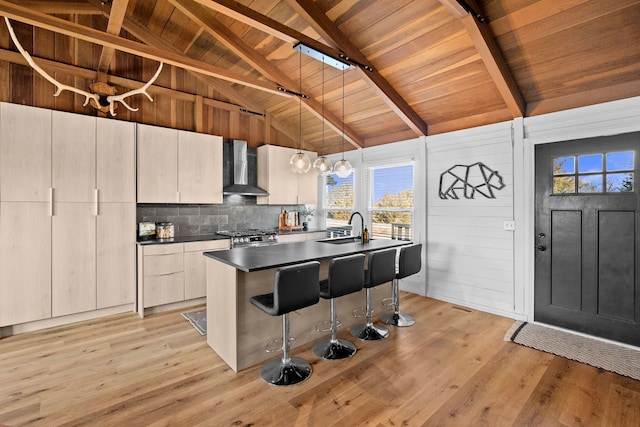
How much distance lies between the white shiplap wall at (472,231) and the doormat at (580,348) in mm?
490

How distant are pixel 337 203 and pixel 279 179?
Result: 4.28 ft

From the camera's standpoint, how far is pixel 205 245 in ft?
14.0

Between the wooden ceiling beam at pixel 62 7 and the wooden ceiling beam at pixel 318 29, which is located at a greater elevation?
the wooden ceiling beam at pixel 62 7

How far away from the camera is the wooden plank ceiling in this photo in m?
2.77

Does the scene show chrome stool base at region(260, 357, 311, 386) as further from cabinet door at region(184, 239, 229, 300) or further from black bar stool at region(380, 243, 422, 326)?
cabinet door at region(184, 239, 229, 300)

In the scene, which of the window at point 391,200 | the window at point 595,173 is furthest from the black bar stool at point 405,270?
the window at point 595,173

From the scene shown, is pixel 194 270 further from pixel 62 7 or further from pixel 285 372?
pixel 62 7

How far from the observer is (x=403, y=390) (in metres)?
2.33

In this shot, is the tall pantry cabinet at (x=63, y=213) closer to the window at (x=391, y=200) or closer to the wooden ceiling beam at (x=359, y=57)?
the wooden ceiling beam at (x=359, y=57)

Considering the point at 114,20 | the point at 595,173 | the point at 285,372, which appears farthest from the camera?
the point at 595,173

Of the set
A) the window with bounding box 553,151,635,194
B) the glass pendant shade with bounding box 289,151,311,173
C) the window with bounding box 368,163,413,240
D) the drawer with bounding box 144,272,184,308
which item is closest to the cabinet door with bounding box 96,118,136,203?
the drawer with bounding box 144,272,184,308

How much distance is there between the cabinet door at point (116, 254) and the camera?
3713mm

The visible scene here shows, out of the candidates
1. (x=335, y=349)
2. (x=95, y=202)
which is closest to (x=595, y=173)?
(x=335, y=349)

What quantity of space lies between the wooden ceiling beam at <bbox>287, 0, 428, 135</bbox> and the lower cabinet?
2.96 meters
